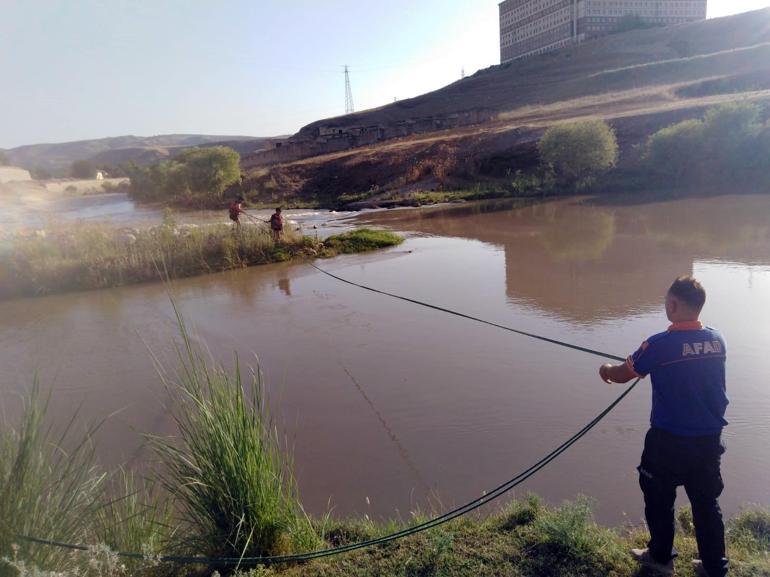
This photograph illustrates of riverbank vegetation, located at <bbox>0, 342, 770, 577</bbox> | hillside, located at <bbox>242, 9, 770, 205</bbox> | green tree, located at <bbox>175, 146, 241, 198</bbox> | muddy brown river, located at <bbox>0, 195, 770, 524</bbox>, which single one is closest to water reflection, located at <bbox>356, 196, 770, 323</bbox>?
muddy brown river, located at <bbox>0, 195, 770, 524</bbox>

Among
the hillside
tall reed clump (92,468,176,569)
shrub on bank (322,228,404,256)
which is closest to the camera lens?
tall reed clump (92,468,176,569)

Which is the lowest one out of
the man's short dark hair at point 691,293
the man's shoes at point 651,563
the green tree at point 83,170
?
the man's shoes at point 651,563

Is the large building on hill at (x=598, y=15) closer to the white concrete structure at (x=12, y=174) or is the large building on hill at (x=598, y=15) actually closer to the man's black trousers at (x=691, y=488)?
the white concrete structure at (x=12, y=174)

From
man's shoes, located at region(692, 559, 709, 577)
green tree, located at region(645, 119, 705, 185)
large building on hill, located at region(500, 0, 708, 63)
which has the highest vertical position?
large building on hill, located at region(500, 0, 708, 63)

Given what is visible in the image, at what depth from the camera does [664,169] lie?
26.6 metres

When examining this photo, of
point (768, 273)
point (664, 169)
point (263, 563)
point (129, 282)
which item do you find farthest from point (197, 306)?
point (664, 169)

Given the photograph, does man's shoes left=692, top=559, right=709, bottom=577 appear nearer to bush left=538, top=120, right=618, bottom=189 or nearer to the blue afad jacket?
the blue afad jacket

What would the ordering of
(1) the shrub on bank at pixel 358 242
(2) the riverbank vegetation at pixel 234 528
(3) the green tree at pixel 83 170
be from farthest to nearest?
(3) the green tree at pixel 83 170, (1) the shrub on bank at pixel 358 242, (2) the riverbank vegetation at pixel 234 528

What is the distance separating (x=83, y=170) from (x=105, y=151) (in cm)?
4143

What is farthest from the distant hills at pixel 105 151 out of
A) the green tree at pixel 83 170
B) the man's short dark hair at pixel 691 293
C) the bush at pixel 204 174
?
the man's short dark hair at pixel 691 293

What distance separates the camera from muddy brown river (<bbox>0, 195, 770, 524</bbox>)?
4.63m

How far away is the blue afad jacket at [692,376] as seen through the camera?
2.69 m

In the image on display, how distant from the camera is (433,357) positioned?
731cm

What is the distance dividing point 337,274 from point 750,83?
4272 cm
